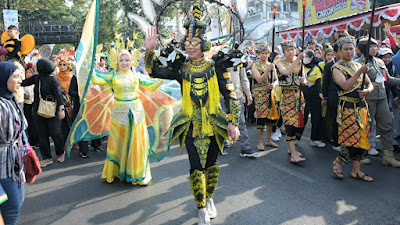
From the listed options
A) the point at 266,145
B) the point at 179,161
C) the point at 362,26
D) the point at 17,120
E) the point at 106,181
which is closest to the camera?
the point at 17,120

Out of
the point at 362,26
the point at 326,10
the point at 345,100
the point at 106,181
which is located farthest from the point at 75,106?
the point at 326,10

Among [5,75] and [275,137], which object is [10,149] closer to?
[5,75]

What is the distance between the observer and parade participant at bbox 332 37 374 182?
4.41m

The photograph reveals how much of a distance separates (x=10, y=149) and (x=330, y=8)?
15012mm

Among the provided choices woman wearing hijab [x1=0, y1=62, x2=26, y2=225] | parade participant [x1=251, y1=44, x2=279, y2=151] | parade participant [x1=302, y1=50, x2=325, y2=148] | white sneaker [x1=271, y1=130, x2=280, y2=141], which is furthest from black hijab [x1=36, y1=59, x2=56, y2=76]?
parade participant [x1=302, y1=50, x2=325, y2=148]

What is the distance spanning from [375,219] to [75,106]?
18.9ft

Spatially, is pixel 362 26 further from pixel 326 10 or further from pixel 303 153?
pixel 303 153

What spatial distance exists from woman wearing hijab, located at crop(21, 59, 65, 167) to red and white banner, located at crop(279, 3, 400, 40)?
965 cm

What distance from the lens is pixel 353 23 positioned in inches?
491

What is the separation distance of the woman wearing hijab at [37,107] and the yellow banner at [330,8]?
10.9 meters

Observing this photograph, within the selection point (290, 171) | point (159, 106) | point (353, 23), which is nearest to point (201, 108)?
point (159, 106)

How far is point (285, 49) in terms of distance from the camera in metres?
5.64

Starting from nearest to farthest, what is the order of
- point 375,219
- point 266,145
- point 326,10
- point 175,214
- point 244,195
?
point 375,219, point 175,214, point 244,195, point 266,145, point 326,10

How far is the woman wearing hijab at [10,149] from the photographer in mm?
2660
